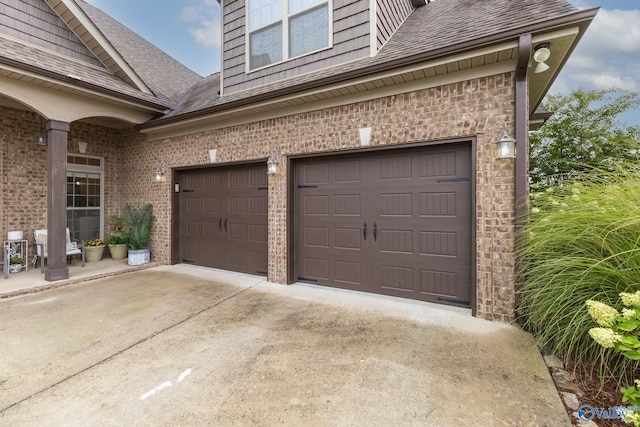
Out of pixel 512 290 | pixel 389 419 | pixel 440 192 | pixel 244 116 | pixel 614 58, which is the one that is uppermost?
pixel 614 58

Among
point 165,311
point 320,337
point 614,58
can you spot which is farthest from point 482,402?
point 614,58

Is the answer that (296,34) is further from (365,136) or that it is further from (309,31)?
(365,136)

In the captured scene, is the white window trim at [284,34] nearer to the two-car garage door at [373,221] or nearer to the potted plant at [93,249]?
the two-car garage door at [373,221]

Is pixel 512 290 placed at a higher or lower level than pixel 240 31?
lower

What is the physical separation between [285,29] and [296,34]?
0.27 meters

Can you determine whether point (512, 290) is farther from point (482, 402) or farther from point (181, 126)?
point (181, 126)

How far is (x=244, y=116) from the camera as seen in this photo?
18.3ft

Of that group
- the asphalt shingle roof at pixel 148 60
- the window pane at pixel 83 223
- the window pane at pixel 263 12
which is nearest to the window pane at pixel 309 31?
the window pane at pixel 263 12

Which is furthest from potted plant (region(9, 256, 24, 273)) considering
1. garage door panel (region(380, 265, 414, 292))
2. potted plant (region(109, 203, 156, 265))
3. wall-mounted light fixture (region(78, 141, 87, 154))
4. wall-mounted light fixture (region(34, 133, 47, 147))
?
garage door panel (region(380, 265, 414, 292))

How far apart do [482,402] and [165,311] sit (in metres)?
3.64

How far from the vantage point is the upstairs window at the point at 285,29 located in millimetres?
5355

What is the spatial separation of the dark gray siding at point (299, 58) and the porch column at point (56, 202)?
3.22 meters

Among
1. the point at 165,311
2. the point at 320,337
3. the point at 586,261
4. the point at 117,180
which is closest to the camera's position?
the point at 586,261

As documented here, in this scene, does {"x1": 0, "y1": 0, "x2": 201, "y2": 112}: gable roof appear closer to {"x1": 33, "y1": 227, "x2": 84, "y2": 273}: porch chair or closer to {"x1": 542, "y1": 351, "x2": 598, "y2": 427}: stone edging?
{"x1": 33, "y1": 227, "x2": 84, "y2": 273}: porch chair
